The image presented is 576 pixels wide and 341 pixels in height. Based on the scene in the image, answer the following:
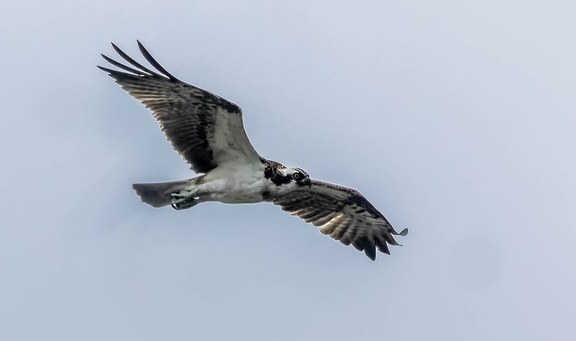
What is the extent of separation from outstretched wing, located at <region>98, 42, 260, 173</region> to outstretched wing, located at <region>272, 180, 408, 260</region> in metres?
2.11

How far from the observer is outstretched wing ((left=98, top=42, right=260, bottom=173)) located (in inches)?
637

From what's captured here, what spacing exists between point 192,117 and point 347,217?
3756 mm

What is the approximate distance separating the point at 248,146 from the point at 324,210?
9.34 feet

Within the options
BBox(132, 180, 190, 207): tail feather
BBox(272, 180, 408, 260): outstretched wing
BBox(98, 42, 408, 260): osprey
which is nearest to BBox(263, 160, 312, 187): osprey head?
BBox(98, 42, 408, 260): osprey

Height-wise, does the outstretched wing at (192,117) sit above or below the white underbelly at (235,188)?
above

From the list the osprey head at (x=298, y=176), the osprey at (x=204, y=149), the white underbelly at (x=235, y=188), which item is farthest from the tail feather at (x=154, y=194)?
the osprey head at (x=298, y=176)

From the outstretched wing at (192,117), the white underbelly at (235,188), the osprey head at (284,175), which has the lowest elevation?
the white underbelly at (235,188)

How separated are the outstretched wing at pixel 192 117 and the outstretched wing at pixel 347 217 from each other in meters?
2.11

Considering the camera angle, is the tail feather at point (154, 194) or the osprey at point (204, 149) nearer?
the osprey at point (204, 149)

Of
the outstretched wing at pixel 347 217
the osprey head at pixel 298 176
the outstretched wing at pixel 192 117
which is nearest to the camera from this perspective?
the outstretched wing at pixel 192 117

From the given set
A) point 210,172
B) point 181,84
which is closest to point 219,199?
point 210,172

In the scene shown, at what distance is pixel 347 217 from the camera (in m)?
19.1

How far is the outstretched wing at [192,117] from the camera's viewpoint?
16188 millimetres

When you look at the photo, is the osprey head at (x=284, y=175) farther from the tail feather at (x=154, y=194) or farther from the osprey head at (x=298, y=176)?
the tail feather at (x=154, y=194)
